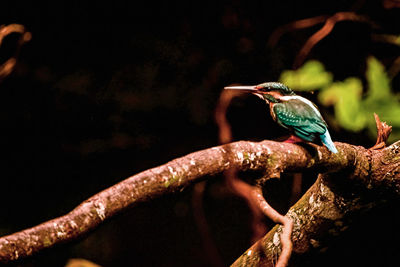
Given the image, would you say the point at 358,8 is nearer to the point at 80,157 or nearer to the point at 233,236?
the point at 233,236

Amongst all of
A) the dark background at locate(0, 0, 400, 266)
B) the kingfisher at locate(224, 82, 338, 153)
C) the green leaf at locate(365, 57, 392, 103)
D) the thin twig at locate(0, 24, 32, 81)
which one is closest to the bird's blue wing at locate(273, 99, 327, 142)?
the kingfisher at locate(224, 82, 338, 153)

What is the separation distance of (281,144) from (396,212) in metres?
1.35

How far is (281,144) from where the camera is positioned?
1124mm

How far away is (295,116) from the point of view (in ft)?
4.42

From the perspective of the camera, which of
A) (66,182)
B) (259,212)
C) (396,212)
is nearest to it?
(259,212)

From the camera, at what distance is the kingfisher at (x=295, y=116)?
128 cm

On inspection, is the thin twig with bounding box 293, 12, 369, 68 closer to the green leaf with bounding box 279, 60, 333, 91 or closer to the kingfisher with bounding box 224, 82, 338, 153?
the green leaf with bounding box 279, 60, 333, 91

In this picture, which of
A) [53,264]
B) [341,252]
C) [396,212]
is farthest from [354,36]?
[53,264]

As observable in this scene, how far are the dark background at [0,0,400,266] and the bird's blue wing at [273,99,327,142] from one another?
104 centimetres

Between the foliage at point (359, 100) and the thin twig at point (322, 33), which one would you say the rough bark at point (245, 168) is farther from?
the thin twig at point (322, 33)

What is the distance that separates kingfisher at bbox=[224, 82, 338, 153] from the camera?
1.28m

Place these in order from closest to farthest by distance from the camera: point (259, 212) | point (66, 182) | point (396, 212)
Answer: point (259, 212)
point (396, 212)
point (66, 182)

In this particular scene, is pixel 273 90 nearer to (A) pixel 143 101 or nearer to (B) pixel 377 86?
(B) pixel 377 86

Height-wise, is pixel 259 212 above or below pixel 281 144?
below
